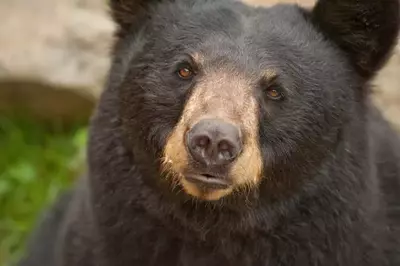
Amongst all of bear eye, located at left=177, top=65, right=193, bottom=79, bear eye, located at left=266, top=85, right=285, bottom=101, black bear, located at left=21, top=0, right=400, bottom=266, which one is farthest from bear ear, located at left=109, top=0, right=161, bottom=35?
bear eye, located at left=266, top=85, right=285, bottom=101

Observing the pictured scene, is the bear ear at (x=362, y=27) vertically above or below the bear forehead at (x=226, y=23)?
above

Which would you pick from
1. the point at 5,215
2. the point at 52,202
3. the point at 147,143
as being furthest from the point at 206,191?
the point at 5,215

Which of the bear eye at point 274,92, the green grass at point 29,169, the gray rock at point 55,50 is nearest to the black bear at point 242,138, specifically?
the bear eye at point 274,92

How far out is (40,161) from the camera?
6113 millimetres

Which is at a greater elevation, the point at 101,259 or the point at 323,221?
the point at 323,221

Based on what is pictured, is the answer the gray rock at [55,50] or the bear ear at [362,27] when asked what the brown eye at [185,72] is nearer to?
the bear ear at [362,27]

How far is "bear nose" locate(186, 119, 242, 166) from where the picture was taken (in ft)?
10.7

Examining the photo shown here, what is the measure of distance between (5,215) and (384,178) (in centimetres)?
251

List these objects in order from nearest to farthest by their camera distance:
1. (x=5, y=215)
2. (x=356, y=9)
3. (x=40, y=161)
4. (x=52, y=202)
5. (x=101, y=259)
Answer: (x=356, y=9)
(x=101, y=259)
(x=52, y=202)
(x=5, y=215)
(x=40, y=161)

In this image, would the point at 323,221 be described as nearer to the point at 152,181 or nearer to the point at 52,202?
the point at 152,181

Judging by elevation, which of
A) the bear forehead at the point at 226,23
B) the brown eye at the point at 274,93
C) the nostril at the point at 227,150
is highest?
the bear forehead at the point at 226,23

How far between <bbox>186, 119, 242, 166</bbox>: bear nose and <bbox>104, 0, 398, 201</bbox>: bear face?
3 cm

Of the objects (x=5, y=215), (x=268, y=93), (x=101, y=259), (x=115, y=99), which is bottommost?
(x=5, y=215)

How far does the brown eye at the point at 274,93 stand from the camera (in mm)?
3559
